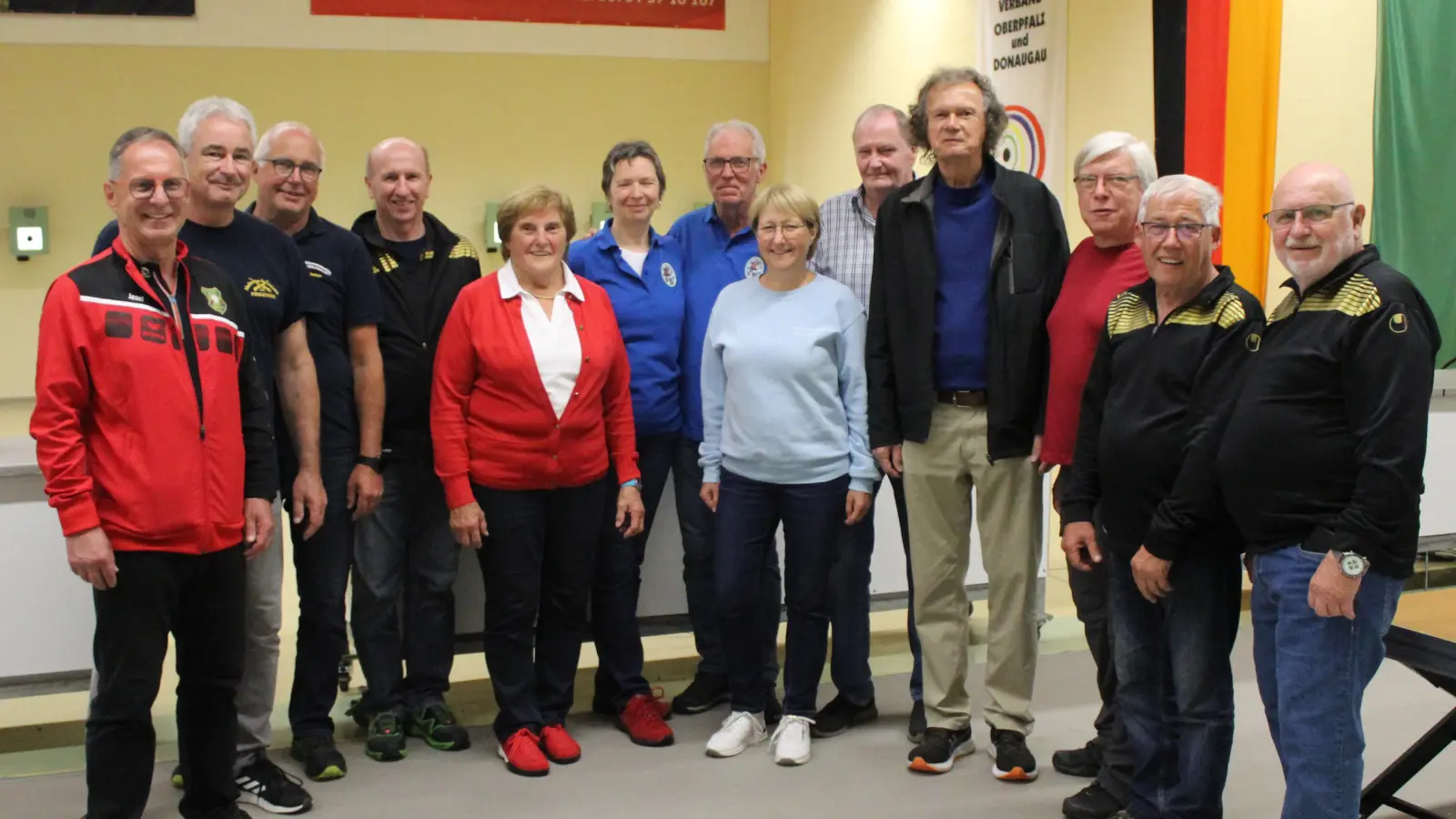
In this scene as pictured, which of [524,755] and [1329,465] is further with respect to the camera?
[524,755]

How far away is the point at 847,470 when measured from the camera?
304 cm

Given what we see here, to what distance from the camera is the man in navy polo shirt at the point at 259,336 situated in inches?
102

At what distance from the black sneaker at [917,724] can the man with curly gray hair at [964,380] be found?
135mm

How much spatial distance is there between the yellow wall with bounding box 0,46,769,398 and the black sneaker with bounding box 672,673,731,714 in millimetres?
6510

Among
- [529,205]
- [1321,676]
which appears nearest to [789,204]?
[529,205]

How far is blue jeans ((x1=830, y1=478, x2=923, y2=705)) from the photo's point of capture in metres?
3.17

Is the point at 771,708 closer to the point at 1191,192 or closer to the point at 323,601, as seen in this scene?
the point at 323,601

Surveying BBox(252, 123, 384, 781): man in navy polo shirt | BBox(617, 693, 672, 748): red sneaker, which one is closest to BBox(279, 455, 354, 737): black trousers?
BBox(252, 123, 384, 781): man in navy polo shirt

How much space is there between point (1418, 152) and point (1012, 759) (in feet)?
11.0

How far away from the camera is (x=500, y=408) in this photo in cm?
289

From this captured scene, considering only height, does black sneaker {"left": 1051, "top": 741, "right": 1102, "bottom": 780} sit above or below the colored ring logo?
below

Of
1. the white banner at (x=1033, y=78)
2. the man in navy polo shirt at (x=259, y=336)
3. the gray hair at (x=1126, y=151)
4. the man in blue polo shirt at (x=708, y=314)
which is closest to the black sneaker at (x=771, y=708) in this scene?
the man in blue polo shirt at (x=708, y=314)

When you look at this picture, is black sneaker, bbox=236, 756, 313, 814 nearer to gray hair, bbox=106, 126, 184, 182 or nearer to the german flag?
gray hair, bbox=106, 126, 184, 182

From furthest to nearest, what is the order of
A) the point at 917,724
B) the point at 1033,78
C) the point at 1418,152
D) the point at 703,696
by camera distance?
the point at 1033,78 → the point at 1418,152 → the point at 703,696 → the point at 917,724
